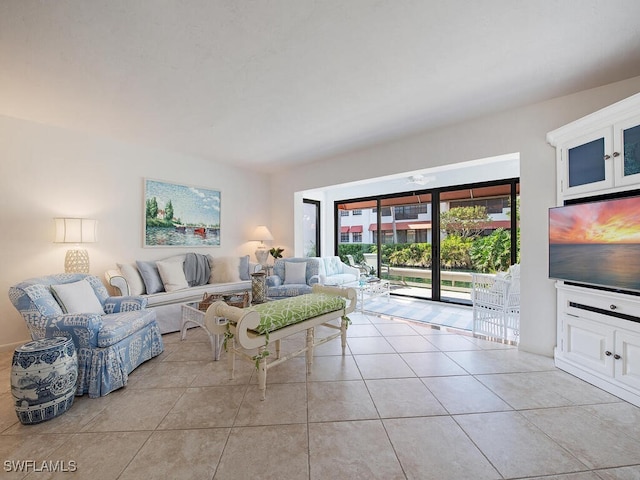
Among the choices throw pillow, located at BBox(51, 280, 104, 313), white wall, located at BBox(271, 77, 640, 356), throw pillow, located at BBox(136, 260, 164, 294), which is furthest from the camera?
throw pillow, located at BBox(136, 260, 164, 294)

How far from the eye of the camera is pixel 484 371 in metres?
2.43

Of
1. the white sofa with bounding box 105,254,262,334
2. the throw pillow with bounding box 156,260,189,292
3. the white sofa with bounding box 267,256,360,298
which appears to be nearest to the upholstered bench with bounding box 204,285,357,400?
the white sofa with bounding box 105,254,262,334

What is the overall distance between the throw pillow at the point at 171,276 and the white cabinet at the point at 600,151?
4517 mm

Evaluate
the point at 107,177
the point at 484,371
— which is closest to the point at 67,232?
the point at 107,177

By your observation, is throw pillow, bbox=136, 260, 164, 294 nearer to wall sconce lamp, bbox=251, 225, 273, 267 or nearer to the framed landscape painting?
the framed landscape painting

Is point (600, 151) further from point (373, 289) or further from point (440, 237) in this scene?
point (373, 289)

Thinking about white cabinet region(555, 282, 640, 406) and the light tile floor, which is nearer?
the light tile floor

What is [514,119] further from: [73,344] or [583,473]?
[73,344]

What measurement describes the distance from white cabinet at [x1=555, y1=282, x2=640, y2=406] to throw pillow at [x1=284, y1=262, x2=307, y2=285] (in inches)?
129

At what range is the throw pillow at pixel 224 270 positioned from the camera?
433cm

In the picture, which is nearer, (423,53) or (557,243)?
(423,53)

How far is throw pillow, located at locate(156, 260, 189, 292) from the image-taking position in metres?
3.74

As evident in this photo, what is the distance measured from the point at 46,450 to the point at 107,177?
→ 10.7 feet

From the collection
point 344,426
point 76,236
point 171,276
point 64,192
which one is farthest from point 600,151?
point 64,192
